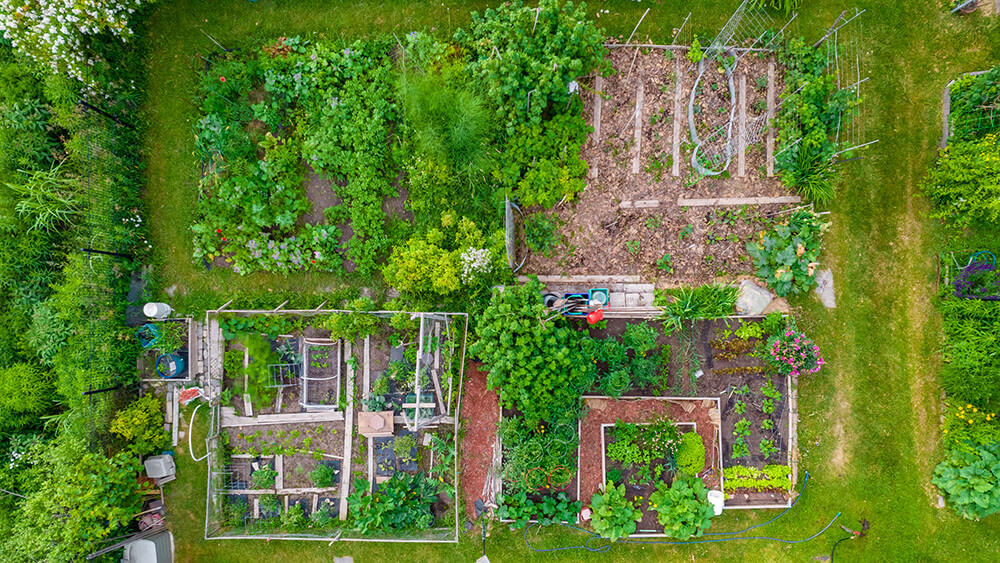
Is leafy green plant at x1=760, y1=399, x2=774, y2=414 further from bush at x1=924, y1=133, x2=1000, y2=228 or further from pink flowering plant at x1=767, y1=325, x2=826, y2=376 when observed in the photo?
bush at x1=924, y1=133, x2=1000, y2=228

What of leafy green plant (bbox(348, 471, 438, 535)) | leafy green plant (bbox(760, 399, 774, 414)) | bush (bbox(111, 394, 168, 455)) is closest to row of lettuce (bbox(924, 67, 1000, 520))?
leafy green plant (bbox(760, 399, 774, 414))

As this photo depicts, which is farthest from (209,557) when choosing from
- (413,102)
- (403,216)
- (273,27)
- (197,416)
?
(273,27)

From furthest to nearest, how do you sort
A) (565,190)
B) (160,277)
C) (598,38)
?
(160,277), (565,190), (598,38)

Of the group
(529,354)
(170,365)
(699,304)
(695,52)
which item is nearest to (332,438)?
(170,365)

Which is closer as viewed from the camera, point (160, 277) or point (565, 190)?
point (565, 190)

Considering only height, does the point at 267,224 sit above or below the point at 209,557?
above

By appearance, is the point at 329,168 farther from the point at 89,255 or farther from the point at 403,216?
the point at 89,255
